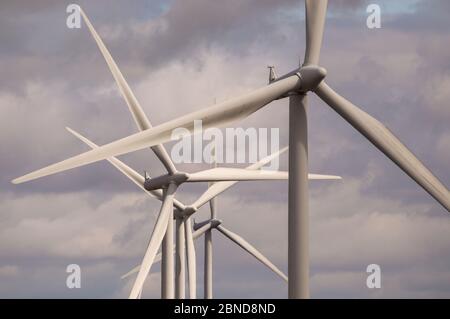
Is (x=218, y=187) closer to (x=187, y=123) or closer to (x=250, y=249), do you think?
(x=250, y=249)

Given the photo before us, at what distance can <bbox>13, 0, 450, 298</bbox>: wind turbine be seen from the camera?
115 feet

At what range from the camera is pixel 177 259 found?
66188 mm

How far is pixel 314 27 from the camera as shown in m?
39.1

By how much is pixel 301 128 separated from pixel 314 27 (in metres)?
4.14

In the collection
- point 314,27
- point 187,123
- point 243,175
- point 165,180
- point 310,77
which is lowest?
point 187,123

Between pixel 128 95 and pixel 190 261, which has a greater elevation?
pixel 128 95

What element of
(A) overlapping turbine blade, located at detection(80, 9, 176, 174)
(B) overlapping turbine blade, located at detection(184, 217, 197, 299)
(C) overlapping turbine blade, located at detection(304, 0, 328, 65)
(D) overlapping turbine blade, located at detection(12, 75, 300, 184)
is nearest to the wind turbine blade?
(B) overlapping turbine blade, located at detection(184, 217, 197, 299)

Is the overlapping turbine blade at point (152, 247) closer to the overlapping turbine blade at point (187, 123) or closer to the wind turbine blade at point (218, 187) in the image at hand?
the wind turbine blade at point (218, 187)

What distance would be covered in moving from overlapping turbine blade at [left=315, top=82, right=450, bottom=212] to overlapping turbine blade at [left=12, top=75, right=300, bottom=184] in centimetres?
171

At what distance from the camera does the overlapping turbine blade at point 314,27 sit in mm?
38844

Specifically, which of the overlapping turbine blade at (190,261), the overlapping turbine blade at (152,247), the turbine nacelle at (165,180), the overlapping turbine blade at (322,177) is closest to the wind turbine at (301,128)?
the overlapping turbine blade at (152,247)

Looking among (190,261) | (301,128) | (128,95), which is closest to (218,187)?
(190,261)

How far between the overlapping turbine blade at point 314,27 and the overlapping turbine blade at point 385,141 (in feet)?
3.69
